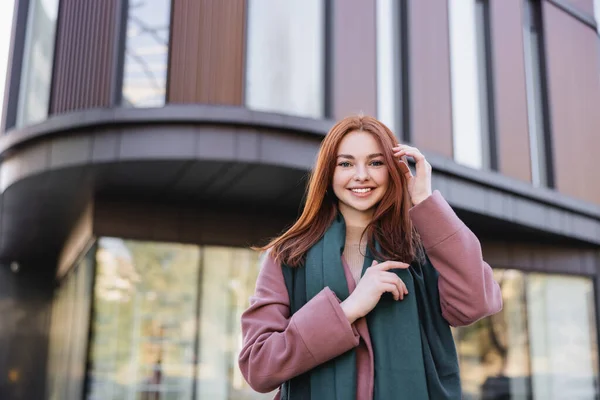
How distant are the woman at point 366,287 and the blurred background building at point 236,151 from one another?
6.57m

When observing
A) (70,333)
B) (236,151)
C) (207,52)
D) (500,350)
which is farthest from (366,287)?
(500,350)

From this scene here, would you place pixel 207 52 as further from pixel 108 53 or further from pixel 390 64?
pixel 390 64

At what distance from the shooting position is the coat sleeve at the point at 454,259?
5.87 feet

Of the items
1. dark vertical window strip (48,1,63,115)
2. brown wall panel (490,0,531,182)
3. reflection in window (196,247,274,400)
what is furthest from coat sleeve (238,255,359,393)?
brown wall panel (490,0,531,182)

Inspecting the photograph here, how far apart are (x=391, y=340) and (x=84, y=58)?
28.0 feet

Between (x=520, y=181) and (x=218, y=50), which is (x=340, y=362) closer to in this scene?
(x=218, y=50)

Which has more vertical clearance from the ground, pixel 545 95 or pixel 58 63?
pixel 545 95

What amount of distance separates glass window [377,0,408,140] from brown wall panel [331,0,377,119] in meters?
0.40

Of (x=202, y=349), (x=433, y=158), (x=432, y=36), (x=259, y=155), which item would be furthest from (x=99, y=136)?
(x=432, y=36)

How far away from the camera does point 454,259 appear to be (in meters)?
1.79

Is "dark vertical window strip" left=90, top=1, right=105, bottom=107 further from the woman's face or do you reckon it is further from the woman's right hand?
the woman's right hand

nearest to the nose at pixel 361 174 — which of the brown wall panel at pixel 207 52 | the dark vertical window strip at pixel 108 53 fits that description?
the brown wall panel at pixel 207 52

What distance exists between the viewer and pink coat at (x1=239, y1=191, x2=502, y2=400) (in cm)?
169

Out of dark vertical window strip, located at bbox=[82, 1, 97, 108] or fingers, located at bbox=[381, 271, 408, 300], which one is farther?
dark vertical window strip, located at bbox=[82, 1, 97, 108]
